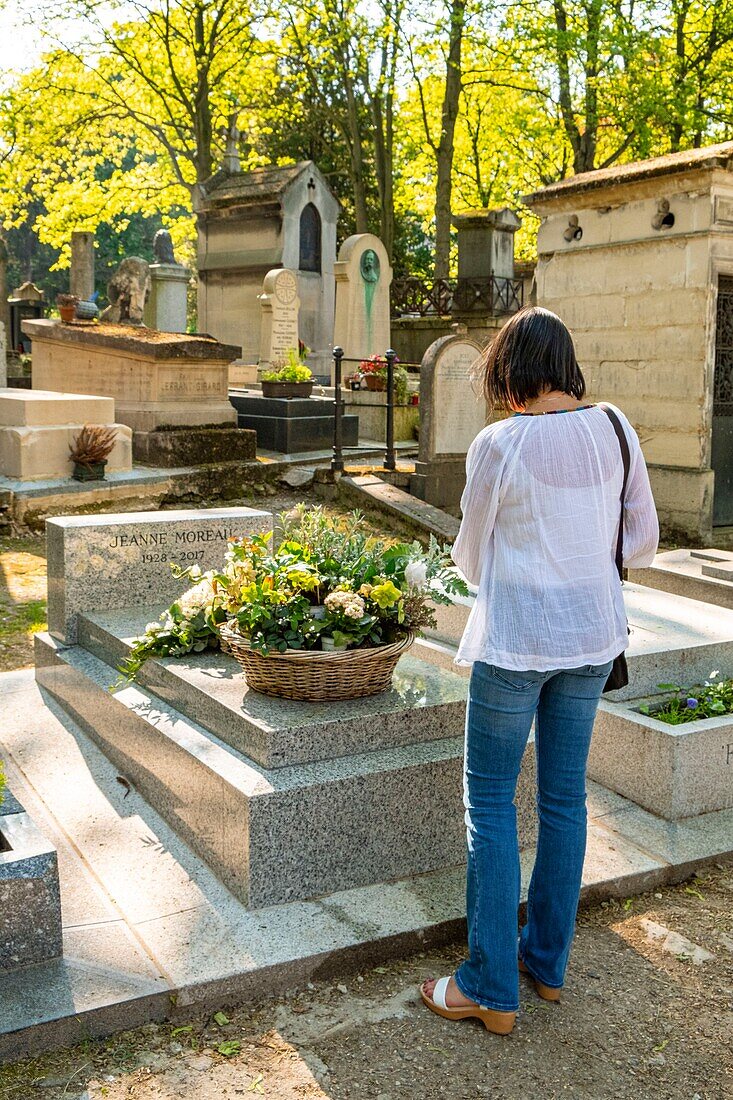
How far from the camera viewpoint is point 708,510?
385 inches

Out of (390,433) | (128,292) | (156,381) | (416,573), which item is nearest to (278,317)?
(128,292)

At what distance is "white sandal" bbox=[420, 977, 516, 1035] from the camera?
2.82 m

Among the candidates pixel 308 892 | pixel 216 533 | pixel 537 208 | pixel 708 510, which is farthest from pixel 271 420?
pixel 308 892

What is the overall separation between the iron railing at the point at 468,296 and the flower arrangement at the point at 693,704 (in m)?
17.5

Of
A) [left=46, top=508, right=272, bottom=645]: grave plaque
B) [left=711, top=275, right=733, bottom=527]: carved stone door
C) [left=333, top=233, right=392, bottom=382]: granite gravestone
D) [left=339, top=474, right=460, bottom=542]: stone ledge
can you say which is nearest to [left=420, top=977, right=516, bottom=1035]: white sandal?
[left=46, top=508, right=272, bottom=645]: grave plaque

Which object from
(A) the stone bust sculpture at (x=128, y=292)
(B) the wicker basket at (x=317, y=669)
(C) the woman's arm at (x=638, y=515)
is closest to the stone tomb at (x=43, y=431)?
(A) the stone bust sculpture at (x=128, y=292)

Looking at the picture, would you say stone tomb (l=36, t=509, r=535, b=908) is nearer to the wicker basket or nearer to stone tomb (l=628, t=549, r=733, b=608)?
the wicker basket

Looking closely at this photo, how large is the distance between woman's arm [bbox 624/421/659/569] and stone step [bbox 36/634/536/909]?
3.58 ft

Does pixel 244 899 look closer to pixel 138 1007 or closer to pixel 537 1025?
pixel 138 1007

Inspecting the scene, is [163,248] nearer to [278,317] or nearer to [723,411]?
[278,317]

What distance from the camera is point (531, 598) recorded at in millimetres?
2654

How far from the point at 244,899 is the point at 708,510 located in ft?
24.6

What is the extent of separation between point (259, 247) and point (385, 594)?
761 inches

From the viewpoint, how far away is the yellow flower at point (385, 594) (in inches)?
141
